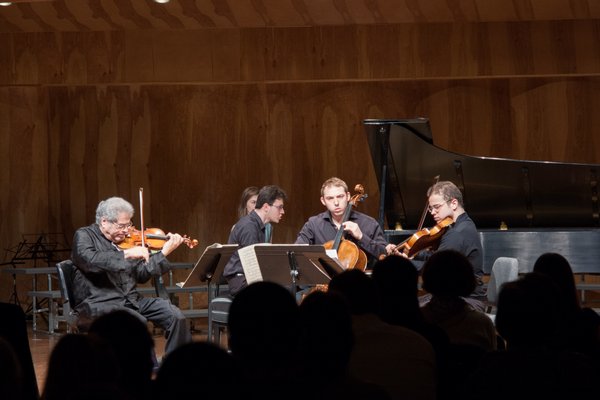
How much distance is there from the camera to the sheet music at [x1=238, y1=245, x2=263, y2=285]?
591 cm

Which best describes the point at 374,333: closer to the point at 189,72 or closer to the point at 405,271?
the point at 405,271

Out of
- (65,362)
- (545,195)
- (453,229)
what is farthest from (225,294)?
(65,362)

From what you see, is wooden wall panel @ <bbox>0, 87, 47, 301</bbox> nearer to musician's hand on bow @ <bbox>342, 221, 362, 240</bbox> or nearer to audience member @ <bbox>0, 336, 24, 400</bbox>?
musician's hand on bow @ <bbox>342, 221, 362, 240</bbox>

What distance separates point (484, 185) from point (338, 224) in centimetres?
174

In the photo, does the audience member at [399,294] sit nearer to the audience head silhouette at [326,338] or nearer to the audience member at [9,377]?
the audience head silhouette at [326,338]

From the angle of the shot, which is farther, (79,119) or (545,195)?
(79,119)

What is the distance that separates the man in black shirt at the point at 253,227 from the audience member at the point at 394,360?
3.91 meters

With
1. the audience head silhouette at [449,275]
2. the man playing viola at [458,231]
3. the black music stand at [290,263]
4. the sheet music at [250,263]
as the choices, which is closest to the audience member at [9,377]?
the audience head silhouette at [449,275]

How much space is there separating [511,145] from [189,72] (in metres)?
3.75

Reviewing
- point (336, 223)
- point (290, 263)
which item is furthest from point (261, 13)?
point (290, 263)

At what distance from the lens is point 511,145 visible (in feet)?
35.2

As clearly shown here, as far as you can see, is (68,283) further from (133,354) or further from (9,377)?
(9,377)

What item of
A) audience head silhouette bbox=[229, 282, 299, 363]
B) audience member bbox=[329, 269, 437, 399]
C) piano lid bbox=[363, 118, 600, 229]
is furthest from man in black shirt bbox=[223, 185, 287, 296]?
audience head silhouette bbox=[229, 282, 299, 363]

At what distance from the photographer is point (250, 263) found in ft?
19.6
